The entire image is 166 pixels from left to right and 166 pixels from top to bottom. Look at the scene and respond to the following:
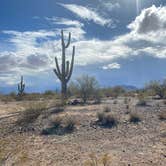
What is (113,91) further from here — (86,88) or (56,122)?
(56,122)

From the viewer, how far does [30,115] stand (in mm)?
18656

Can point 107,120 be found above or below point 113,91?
below

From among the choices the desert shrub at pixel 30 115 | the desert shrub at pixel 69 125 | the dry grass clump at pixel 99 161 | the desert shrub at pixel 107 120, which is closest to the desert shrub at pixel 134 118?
the desert shrub at pixel 107 120

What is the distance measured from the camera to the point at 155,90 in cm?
3512

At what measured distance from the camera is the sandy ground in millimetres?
9992

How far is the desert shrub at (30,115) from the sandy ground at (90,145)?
1063 millimetres

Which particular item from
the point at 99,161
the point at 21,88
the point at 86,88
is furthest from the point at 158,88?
the point at 99,161

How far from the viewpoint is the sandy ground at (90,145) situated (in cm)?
999

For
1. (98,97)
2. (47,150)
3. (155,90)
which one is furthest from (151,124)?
(155,90)

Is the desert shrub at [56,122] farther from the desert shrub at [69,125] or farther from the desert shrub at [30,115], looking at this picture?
the desert shrub at [30,115]

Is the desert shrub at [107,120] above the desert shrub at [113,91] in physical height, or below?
below

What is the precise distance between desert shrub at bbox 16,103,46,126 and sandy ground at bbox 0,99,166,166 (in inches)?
41.9

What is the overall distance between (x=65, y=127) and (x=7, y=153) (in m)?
6.11

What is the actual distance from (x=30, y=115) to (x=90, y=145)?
7191 millimetres
